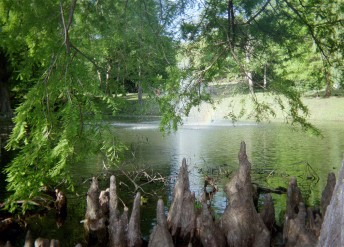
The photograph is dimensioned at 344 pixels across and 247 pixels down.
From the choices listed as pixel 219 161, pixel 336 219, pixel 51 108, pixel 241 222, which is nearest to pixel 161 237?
pixel 241 222

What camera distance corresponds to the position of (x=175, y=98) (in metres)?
9.60

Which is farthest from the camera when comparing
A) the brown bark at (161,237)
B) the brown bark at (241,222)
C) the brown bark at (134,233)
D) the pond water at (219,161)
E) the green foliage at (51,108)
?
the pond water at (219,161)

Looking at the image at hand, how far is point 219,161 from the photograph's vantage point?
18422mm

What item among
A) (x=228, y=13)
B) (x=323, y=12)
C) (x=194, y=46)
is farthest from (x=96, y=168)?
(x=323, y=12)

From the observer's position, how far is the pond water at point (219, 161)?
11502mm

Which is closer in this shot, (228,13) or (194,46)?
(228,13)

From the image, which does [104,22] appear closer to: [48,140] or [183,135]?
[48,140]

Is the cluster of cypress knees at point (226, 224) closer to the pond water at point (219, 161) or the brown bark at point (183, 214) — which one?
the brown bark at point (183, 214)

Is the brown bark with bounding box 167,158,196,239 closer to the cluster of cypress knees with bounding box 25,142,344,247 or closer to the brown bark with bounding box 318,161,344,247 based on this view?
the cluster of cypress knees with bounding box 25,142,344,247

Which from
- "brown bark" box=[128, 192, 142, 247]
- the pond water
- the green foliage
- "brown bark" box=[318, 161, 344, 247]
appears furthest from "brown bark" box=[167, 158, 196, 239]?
"brown bark" box=[318, 161, 344, 247]

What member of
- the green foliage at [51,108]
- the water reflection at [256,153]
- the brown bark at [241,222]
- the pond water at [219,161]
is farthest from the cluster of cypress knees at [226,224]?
the water reflection at [256,153]

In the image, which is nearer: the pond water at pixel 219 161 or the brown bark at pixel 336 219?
the brown bark at pixel 336 219

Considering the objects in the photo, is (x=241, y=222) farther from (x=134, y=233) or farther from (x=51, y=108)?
(x=51, y=108)

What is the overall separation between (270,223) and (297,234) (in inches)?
68.8
